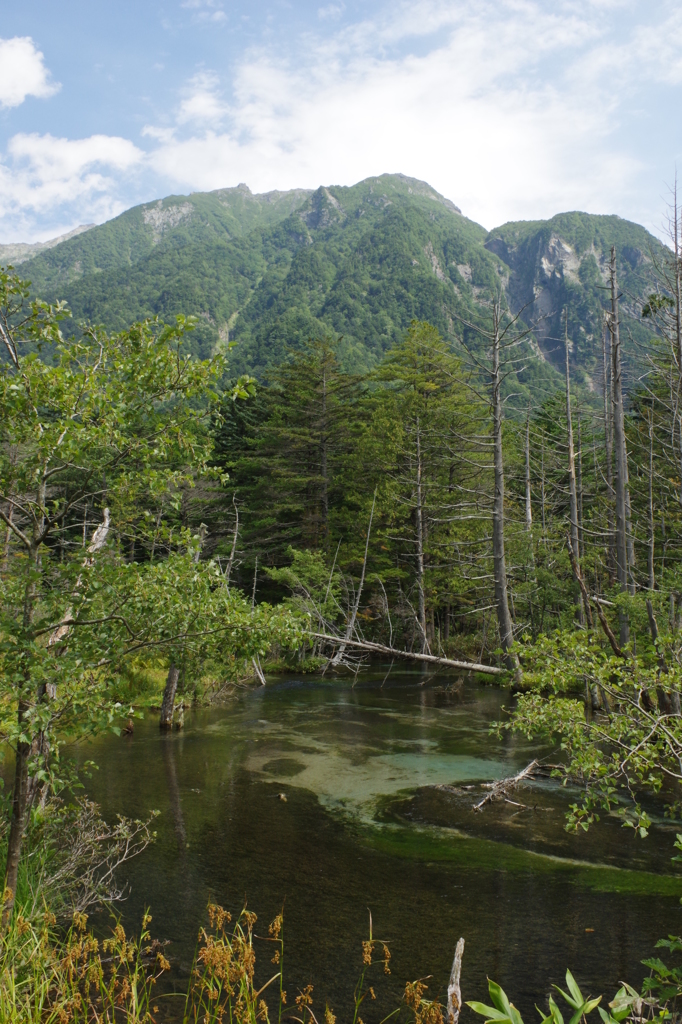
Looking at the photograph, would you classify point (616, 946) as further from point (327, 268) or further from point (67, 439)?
point (327, 268)

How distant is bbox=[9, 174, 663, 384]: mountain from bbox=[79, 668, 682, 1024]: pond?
4816 cm

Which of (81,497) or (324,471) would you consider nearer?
(81,497)

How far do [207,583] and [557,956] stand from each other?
4.55 metres

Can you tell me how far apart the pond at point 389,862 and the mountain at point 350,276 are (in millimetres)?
48162

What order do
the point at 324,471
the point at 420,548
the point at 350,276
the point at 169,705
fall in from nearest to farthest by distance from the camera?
the point at 169,705, the point at 420,548, the point at 324,471, the point at 350,276

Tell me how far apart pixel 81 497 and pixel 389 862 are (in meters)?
5.81

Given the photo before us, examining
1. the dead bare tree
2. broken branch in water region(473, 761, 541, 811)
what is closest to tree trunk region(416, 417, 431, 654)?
the dead bare tree

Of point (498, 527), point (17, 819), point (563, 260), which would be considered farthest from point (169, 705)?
point (563, 260)

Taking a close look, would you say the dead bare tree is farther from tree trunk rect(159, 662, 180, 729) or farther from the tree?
the tree

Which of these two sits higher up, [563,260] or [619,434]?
[563,260]

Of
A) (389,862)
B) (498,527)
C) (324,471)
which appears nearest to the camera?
(389,862)

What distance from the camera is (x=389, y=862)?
7492 millimetres

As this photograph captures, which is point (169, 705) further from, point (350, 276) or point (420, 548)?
point (350, 276)


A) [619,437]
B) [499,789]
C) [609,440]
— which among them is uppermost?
[609,440]
